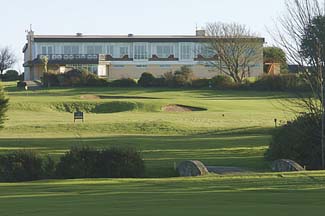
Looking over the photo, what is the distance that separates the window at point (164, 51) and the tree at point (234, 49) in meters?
17.8

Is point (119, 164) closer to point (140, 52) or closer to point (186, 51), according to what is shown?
point (140, 52)

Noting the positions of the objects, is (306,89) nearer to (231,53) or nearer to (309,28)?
(309,28)

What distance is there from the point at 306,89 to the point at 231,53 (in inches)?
3260

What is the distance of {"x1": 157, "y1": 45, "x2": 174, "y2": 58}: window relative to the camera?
5379 inches

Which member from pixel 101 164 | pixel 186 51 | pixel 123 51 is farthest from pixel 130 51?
pixel 101 164

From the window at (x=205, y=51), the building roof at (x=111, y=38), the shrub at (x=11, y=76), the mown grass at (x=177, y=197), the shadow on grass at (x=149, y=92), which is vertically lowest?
the mown grass at (x=177, y=197)

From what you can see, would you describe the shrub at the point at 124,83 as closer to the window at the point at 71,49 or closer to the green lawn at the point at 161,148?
the green lawn at the point at 161,148

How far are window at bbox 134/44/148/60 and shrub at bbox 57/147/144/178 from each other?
110084 millimetres

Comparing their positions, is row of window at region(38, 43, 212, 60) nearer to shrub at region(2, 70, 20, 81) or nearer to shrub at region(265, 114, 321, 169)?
shrub at region(2, 70, 20, 81)

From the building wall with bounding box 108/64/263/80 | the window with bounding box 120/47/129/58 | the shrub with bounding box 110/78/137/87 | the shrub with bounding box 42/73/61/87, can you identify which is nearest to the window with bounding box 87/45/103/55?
the building wall with bounding box 108/64/263/80

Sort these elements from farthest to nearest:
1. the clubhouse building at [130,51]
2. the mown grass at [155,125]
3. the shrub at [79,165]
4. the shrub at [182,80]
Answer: the clubhouse building at [130,51], the shrub at [182,80], the mown grass at [155,125], the shrub at [79,165]

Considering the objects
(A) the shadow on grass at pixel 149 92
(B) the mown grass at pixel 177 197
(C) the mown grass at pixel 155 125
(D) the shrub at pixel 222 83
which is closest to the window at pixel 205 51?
(D) the shrub at pixel 222 83

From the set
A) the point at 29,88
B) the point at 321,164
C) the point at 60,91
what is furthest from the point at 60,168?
the point at 29,88

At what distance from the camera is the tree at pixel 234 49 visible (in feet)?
372
